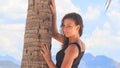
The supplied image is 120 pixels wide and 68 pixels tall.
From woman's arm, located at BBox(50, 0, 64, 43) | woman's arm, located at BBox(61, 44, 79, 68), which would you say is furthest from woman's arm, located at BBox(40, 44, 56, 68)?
woman's arm, located at BBox(61, 44, 79, 68)

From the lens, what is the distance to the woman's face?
698cm

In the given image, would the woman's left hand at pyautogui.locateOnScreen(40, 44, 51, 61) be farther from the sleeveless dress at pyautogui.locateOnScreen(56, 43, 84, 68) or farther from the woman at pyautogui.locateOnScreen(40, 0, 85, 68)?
the sleeveless dress at pyautogui.locateOnScreen(56, 43, 84, 68)

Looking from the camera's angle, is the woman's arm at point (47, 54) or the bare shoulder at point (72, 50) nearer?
the bare shoulder at point (72, 50)

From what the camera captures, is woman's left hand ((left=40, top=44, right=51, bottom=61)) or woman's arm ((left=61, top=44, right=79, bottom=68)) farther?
woman's left hand ((left=40, top=44, right=51, bottom=61))

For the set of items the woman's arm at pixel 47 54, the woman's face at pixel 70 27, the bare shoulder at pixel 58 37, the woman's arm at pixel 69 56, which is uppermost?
the woman's face at pixel 70 27

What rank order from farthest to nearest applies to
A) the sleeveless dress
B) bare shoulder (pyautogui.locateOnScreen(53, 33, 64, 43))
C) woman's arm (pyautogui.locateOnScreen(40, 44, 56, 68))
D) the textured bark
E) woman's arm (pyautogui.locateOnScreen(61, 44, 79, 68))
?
bare shoulder (pyautogui.locateOnScreen(53, 33, 64, 43)), the textured bark, woman's arm (pyautogui.locateOnScreen(40, 44, 56, 68)), the sleeveless dress, woman's arm (pyautogui.locateOnScreen(61, 44, 79, 68))

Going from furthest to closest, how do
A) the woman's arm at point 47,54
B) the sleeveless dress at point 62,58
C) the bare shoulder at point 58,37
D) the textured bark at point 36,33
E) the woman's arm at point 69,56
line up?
1. the bare shoulder at point 58,37
2. the textured bark at point 36,33
3. the woman's arm at point 47,54
4. the sleeveless dress at point 62,58
5. the woman's arm at point 69,56

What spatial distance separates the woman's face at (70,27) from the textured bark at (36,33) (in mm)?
772

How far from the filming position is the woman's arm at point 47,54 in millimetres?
7378

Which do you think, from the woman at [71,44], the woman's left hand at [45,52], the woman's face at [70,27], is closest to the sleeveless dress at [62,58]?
the woman at [71,44]

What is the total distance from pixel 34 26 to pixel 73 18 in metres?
1.06

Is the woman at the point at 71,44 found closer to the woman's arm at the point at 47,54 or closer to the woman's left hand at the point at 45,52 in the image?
the woman's arm at the point at 47,54

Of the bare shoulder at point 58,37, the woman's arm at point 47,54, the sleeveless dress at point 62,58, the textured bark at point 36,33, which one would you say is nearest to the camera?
the sleeveless dress at point 62,58

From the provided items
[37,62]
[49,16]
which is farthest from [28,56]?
[49,16]
